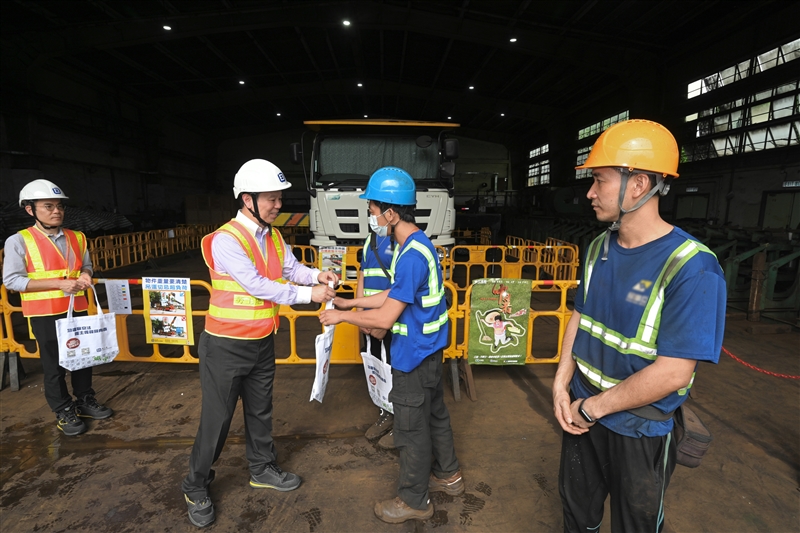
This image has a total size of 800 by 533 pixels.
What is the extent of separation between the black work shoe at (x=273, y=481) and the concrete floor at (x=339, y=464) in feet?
0.19

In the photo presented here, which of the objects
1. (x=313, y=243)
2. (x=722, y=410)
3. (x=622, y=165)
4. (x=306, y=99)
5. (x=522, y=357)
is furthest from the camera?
(x=306, y=99)

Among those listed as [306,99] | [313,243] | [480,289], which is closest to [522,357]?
[480,289]

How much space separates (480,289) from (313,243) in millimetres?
4057

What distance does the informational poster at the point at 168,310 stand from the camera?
4.58 metres

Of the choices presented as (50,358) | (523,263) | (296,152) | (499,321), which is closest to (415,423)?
(499,321)

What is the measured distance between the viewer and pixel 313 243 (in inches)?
291

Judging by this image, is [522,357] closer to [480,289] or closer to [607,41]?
[480,289]

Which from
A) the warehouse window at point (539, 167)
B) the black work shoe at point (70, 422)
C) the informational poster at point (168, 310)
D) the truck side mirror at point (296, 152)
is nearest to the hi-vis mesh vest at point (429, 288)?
the informational poster at point (168, 310)

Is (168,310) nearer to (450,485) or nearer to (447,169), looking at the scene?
(450,485)

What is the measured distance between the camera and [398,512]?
2650mm

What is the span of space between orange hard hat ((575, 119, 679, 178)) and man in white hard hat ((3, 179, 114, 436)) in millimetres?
4169

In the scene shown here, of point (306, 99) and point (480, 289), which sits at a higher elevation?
point (306, 99)

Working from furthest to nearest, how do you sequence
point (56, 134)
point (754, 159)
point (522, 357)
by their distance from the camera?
point (56, 134) < point (754, 159) < point (522, 357)

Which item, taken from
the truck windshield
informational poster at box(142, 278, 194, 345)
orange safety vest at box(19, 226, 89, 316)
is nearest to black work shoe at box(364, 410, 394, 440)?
informational poster at box(142, 278, 194, 345)
